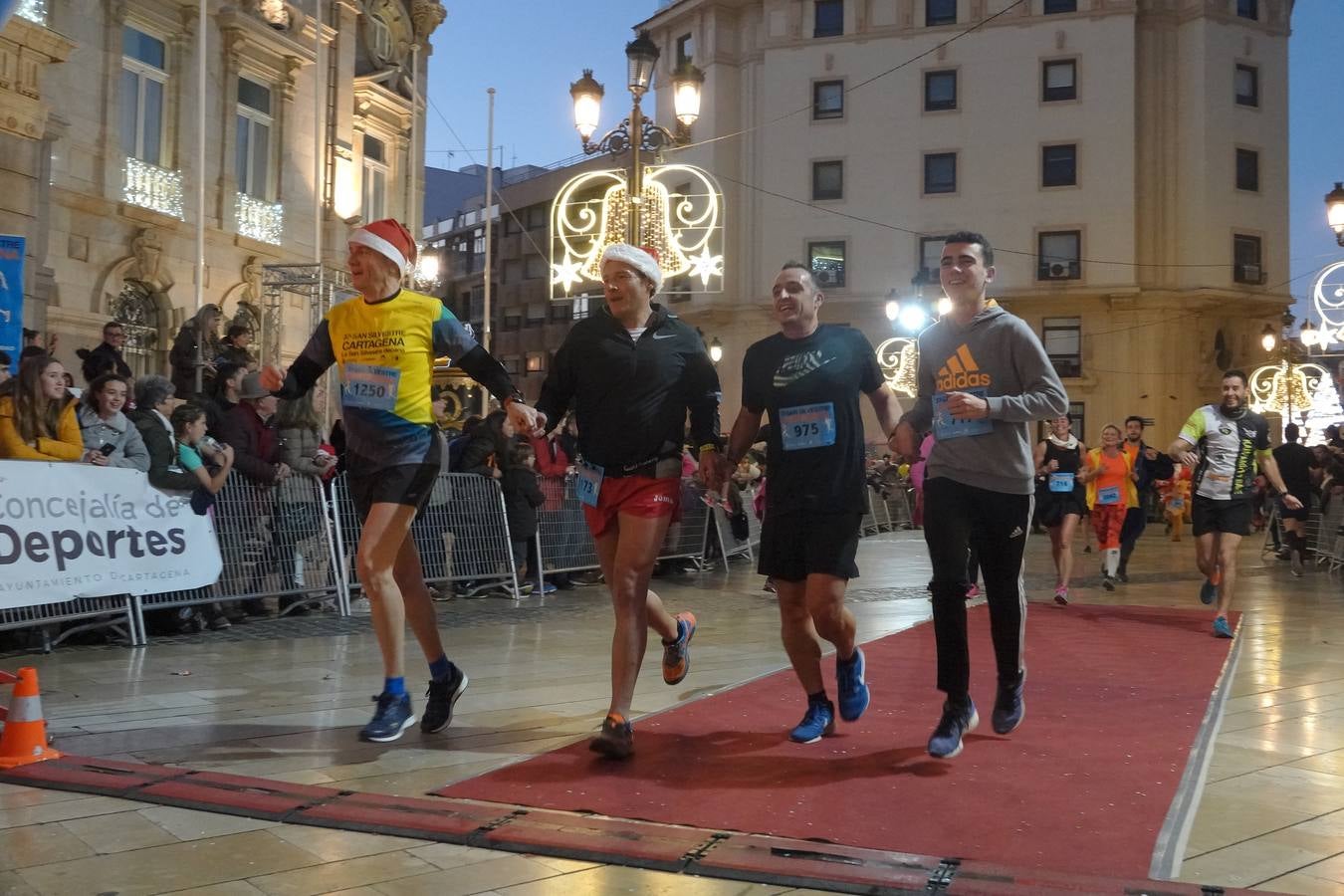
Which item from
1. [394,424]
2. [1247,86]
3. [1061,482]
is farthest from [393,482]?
[1247,86]

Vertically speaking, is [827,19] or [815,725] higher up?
[827,19]

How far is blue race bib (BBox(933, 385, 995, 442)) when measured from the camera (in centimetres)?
500

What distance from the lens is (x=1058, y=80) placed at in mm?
40688

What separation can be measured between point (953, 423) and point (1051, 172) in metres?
38.3

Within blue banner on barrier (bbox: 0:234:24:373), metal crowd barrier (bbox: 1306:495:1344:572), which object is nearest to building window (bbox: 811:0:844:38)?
metal crowd barrier (bbox: 1306:495:1344:572)

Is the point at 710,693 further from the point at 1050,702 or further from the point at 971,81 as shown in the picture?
the point at 971,81

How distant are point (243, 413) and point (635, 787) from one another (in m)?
6.41

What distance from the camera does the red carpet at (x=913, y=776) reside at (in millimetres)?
3877

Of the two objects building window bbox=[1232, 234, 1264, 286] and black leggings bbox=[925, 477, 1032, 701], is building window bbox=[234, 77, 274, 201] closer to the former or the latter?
black leggings bbox=[925, 477, 1032, 701]

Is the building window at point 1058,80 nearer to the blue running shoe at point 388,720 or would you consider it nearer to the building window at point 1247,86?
the building window at point 1247,86

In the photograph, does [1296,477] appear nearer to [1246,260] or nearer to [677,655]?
[677,655]

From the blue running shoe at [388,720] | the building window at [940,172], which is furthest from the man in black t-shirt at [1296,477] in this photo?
the building window at [940,172]

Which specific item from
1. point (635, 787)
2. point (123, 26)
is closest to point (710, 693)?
point (635, 787)

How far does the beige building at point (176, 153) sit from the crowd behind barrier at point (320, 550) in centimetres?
698
